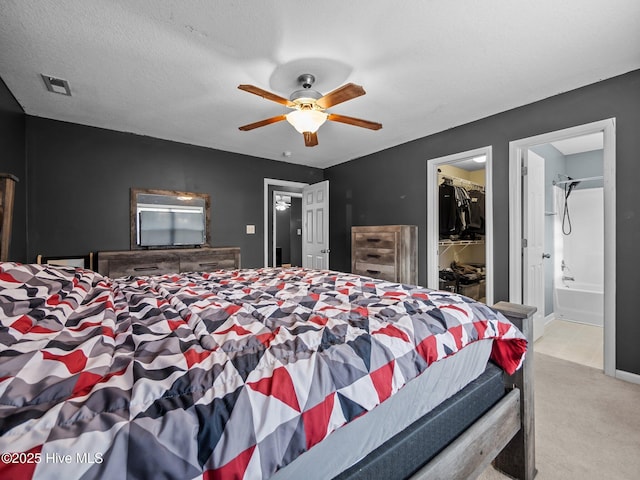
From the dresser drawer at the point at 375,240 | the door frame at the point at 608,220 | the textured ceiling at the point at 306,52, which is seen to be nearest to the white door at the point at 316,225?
the dresser drawer at the point at 375,240

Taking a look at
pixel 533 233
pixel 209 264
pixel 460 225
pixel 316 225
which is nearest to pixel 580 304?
pixel 533 233

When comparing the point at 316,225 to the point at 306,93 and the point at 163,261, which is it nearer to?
the point at 163,261

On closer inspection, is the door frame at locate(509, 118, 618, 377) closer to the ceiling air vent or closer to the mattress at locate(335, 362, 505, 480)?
the mattress at locate(335, 362, 505, 480)

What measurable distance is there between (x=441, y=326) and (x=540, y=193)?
314cm

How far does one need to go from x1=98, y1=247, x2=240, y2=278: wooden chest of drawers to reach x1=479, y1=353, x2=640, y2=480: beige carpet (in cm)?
325

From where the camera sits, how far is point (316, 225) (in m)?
5.06

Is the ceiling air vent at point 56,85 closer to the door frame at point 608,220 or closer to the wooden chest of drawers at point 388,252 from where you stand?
the wooden chest of drawers at point 388,252

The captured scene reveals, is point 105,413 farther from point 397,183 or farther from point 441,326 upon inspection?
point 397,183

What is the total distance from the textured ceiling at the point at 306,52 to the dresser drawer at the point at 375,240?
140 cm

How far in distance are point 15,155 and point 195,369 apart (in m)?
3.35

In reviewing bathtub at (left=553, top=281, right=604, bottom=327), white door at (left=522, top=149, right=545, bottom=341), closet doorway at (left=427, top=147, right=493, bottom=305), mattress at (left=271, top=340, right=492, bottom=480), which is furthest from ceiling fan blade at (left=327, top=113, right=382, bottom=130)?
bathtub at (left=553, top=281, right=604, bottom=327)

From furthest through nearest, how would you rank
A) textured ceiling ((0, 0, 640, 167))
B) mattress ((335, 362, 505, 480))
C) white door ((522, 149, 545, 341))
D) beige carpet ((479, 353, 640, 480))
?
white door ((522, 149, 545, 341))
textured ceiling ((0, 0, 640, 167))
beige carpet ((479, 353, 640, 480))
mattress ((335, 362, 505, 480))

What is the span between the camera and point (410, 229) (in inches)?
145

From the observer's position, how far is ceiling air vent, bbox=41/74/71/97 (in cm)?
234
